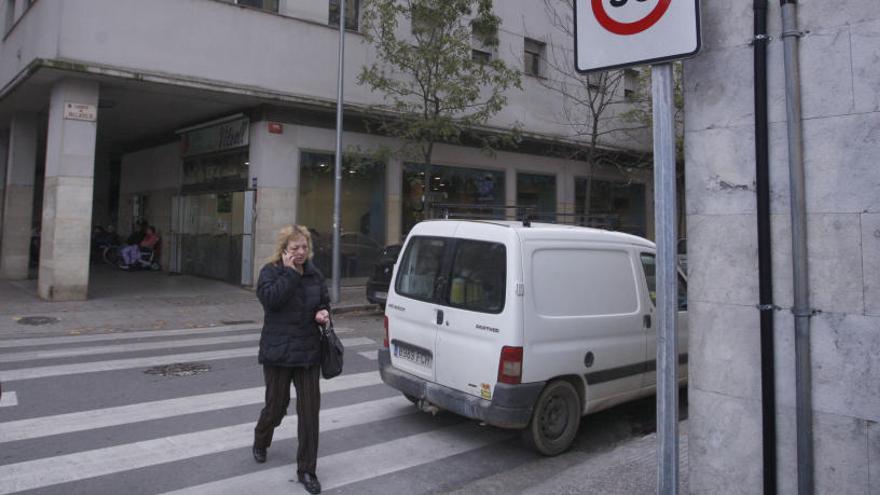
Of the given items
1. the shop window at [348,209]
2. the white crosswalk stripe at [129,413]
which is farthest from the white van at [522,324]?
the shop window at [348,209]

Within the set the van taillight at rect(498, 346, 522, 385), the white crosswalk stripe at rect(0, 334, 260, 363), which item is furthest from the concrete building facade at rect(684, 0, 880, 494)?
the white crosswalk stripe at rect(0, 334, 260, 363)

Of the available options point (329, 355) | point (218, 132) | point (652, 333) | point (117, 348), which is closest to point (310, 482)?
point (329, 355)

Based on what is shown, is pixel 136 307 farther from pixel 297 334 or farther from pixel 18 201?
pixel 297 334

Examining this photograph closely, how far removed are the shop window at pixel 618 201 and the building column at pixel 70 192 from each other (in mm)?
15515

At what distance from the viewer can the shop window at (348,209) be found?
A: 16.2 metres

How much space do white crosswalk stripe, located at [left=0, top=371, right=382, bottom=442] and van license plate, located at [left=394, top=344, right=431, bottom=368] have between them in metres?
1.46

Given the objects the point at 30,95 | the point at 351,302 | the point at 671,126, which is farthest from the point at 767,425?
the point at 30,95

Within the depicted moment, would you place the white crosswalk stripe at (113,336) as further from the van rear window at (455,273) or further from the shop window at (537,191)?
Result: the shop window at (537,191)

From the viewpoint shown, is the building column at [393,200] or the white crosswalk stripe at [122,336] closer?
the white crosswalk stripe at [122,336]

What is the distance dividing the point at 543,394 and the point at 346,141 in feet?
41.2

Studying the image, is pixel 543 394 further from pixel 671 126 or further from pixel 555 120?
pixel 555 120

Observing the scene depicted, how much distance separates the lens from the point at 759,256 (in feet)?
9.06

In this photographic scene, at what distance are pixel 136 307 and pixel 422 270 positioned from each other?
30.6 feet

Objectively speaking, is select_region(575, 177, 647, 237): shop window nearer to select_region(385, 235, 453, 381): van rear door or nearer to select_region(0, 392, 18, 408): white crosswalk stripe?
select_region(385, 235, 453, 381): van rear door
